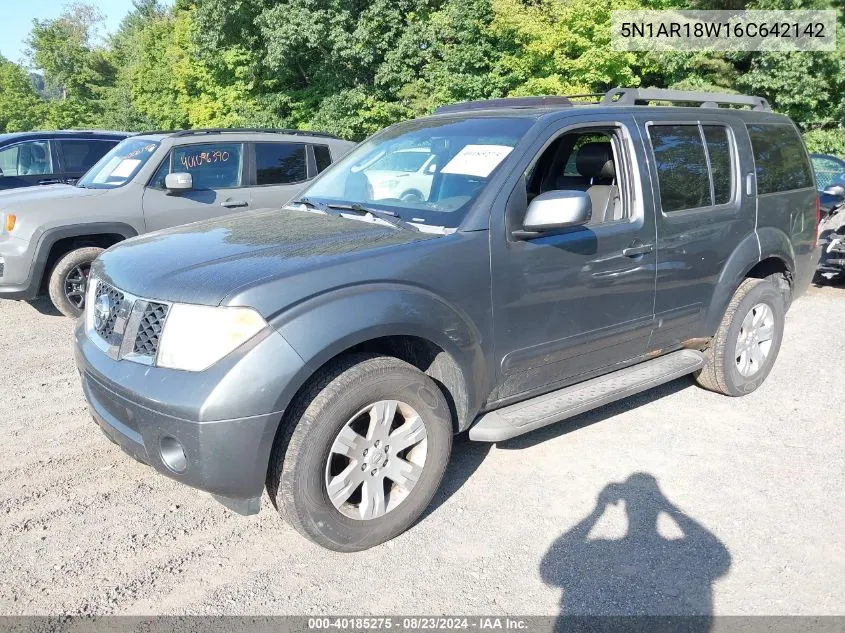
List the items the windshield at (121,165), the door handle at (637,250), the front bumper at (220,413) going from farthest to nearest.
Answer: the windshield at (121,165)
the door handle at (637,250)
the front bumper at (220,413)

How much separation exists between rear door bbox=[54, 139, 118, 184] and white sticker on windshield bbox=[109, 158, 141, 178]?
2385 millimetres

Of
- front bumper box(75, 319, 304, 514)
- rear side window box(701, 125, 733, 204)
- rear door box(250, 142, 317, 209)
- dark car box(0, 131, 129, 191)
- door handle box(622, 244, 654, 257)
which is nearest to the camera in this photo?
front bumper box(75, 319, 304, 514)

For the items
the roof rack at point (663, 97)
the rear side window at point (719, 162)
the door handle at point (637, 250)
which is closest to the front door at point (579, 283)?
the door handle at point (637, 250)

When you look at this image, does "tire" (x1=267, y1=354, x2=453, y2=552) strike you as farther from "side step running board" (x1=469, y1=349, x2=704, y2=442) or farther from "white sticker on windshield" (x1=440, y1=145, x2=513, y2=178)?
"white sticker on windshield" (x1=440, y1=145, x2=513, y2=178)

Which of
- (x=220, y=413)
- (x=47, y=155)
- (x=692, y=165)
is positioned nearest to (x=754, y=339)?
(x=692, y=165)

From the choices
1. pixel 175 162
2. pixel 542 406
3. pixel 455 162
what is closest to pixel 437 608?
pixel 542 406

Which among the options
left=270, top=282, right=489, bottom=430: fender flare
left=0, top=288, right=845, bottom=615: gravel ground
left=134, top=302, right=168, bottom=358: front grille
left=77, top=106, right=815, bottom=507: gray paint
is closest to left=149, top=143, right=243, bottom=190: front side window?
left=0, top=288, right=845, bottom=615: gravel ground

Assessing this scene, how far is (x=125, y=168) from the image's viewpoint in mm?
7363

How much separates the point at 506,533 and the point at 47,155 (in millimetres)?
8746

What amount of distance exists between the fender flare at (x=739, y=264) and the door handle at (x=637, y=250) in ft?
2.69

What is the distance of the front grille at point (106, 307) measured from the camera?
3.09 metres

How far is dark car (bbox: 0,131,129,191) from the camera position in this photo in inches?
360

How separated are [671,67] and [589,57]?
269 centimetres

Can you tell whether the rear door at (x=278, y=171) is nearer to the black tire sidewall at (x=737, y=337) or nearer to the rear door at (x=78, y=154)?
the rear door at (x=78, y=154)
